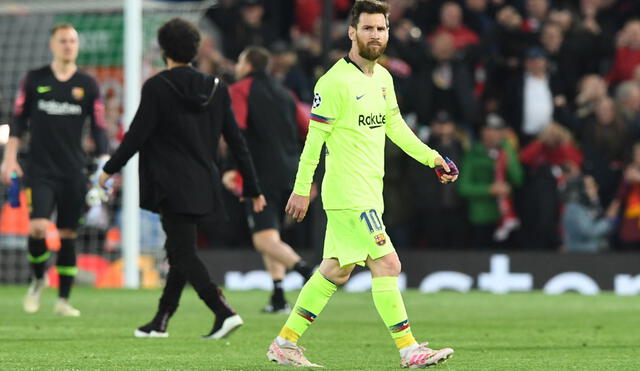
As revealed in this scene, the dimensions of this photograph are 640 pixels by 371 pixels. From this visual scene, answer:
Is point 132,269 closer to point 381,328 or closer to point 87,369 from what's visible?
point 381,328

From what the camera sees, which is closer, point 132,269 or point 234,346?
point 234,346

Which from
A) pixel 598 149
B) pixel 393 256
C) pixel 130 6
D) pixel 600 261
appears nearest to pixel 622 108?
pixel 598 149

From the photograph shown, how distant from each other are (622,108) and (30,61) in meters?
8.11

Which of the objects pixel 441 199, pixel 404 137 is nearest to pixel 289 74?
pixel 441 199

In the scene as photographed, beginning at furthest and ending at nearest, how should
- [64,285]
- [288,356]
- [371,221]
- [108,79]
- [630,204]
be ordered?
[108,79]
[630,204]
[64,285]
[288,356]
[371,221]

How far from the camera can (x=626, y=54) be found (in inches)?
672

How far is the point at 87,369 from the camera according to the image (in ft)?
24.0

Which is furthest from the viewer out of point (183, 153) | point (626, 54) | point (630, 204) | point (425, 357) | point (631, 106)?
point (626, 54)

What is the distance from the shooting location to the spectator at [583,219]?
52.5ft

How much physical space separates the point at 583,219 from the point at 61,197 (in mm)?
7087

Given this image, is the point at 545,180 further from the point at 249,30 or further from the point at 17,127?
the point at 17,127

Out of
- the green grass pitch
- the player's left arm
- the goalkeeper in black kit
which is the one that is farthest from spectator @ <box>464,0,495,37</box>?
the player's left arm

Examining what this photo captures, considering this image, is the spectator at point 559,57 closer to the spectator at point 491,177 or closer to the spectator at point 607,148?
the spectator at point 607,148

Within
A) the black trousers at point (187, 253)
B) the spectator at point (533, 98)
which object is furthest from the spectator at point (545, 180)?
the black trousers at point (187, 253)
